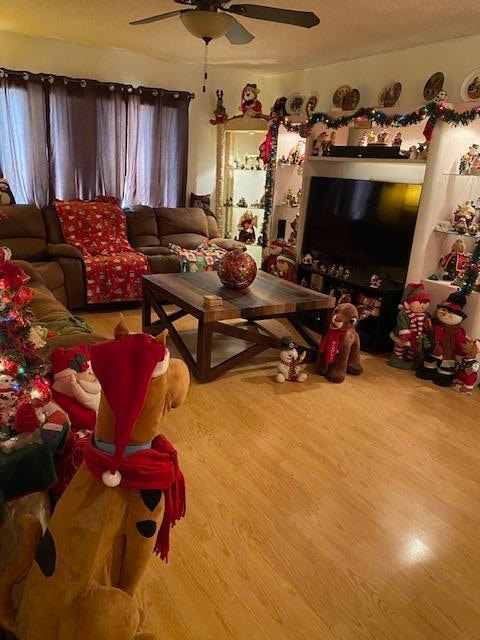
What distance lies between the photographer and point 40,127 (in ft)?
15.6

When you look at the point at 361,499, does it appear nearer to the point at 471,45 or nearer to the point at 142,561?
the point at 142,561

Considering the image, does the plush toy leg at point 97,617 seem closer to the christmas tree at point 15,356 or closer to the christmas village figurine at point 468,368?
the christmas tree at point 15,356

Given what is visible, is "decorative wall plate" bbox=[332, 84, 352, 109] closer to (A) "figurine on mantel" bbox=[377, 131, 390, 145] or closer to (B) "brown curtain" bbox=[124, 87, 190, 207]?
(A) "figurine on mantel" bbox=[377, 131, 390, 145]

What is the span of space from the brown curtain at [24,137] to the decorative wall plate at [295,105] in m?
2.56

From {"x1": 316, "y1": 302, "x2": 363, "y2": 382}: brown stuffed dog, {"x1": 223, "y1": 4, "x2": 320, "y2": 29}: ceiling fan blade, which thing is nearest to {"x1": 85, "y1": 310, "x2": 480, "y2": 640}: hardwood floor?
{"x1": 316, "y1": 302, "x2": 363, "y2": 382}: brown stuffed dog

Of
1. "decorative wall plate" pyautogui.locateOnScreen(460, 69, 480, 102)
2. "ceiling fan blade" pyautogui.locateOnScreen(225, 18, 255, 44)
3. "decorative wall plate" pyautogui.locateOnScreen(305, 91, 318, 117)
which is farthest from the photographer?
"decorative wall plate" pyautogui.locateOnScreen(305, 91, 318, 117)

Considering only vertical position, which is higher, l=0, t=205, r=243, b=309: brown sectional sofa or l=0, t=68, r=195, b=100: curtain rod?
l=0, t=68, r=195, b=100: curtain rod

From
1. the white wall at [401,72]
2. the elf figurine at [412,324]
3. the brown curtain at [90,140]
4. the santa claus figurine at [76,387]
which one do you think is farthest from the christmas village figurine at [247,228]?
the santa claus figurine at [76,387]

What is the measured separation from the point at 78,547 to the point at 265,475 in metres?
1.26

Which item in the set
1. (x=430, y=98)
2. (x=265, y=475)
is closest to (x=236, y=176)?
(x=430, y=98)

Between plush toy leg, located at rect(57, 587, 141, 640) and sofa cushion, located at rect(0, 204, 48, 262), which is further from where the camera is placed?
sofa cushion, located at rect(0, 204, 48, 262)

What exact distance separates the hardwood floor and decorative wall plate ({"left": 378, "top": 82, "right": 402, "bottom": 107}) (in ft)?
8.60

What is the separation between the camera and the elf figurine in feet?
11.5

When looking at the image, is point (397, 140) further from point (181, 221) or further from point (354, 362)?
point (181, 221)
